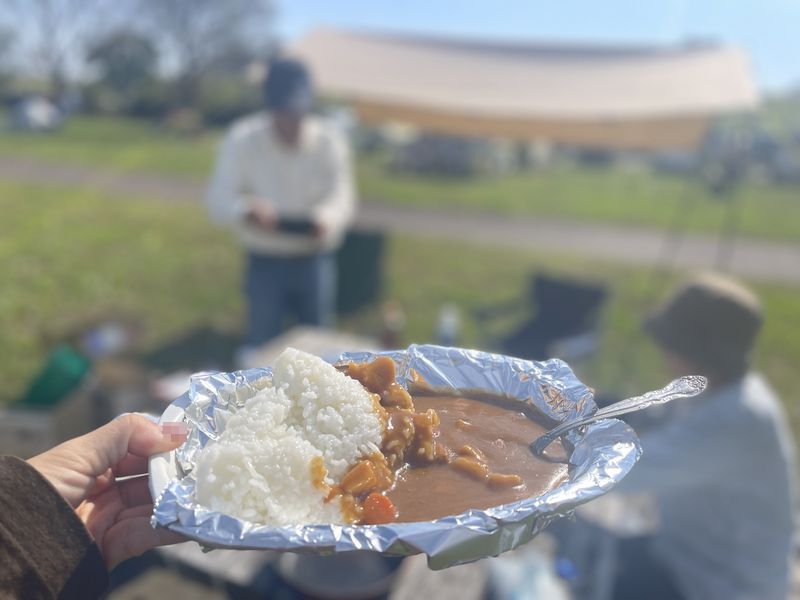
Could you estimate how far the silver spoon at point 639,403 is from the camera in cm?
165

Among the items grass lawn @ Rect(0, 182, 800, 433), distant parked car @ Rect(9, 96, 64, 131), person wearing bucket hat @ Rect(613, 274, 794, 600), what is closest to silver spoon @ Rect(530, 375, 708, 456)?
person wearing bucket hat @ Rect(613, 274, 794, 600)

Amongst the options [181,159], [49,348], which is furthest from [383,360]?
[181,159]

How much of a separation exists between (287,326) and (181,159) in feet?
51.7

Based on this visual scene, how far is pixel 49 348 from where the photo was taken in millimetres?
6957

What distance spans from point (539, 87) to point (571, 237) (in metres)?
6.23

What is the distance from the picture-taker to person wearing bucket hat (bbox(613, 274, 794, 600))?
289 cm

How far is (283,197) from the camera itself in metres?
5.23

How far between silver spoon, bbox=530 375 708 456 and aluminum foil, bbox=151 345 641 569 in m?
0.07

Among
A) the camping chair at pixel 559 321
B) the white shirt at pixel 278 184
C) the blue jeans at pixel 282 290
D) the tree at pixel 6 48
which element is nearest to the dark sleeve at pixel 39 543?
the white shirt at pixel 278 184

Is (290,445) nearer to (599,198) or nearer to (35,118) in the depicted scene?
(599,198)

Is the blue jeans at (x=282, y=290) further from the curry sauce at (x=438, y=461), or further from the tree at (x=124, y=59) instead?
the tree at (x=124, y=59)

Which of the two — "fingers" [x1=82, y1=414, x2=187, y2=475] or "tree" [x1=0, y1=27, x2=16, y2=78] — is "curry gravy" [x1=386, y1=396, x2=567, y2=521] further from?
"tree" [x1=0, y1=27, x2=16, y2=78]

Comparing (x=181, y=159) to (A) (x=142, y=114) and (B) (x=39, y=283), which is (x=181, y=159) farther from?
(A) (x=142, y=114)

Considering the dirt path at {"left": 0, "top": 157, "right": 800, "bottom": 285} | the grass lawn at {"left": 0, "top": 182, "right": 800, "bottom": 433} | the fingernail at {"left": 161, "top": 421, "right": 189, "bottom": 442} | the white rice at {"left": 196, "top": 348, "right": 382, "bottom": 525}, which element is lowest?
the dirt path at {"left": 0, "top": 157, "right": 800, "bottom": 285}
